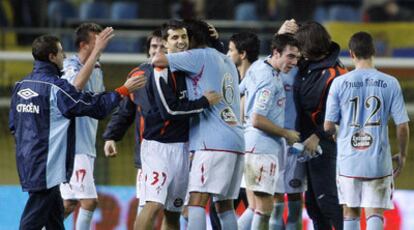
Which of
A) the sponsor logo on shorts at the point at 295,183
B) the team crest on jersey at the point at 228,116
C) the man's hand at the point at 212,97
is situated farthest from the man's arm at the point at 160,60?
the sponsor logo on shorts at the point at 295,183

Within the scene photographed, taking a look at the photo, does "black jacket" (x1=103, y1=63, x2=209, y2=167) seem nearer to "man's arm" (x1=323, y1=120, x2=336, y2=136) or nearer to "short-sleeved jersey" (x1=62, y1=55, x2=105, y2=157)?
"short-sleeved jersey" (x1=62, y1=55, x2=105, y2=157)

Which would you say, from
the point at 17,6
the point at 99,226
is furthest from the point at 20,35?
the point at 99,226

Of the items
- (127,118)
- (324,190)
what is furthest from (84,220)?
(324,190)

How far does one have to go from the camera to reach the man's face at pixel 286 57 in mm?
10250

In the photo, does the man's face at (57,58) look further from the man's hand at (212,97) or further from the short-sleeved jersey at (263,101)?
the short-sleeved jersey at (263,101)

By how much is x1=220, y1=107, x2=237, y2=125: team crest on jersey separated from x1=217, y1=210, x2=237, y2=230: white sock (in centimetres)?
67

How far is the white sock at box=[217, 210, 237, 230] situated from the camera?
959 centimetres

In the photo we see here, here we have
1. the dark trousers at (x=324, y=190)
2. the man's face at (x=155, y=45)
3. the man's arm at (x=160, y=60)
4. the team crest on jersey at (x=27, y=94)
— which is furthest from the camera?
the man's face at (x=155, y=45)

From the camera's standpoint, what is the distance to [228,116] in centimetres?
951

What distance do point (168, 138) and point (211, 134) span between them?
0.32 meters

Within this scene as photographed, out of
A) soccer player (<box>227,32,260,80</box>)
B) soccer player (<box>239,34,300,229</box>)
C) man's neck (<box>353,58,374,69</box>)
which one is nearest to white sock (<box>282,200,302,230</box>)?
soccer player (<box>239,34,300,229</box>)

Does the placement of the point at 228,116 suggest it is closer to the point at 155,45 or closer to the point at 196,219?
the point at 196,219

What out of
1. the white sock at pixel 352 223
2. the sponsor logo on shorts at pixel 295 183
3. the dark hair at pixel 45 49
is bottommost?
the white sock at pixel 352 223

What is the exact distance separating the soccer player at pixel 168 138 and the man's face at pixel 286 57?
1072mm
